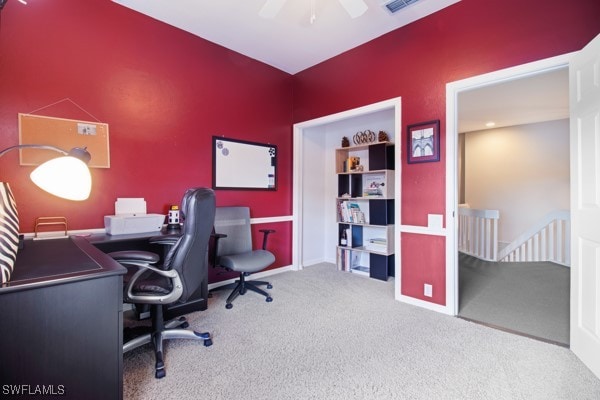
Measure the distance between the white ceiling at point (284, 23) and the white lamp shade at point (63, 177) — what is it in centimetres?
212

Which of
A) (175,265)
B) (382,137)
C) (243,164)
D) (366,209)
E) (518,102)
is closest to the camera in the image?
(175,265)

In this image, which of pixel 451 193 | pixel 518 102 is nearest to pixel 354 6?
pixel 451 193

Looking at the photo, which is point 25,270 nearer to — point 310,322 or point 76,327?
point 76,327

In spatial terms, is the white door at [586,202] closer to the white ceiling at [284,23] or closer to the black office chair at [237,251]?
the white ceiling at [284,23]

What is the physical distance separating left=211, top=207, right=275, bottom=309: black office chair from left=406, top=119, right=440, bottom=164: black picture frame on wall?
173cm

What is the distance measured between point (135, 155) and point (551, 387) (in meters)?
3.53

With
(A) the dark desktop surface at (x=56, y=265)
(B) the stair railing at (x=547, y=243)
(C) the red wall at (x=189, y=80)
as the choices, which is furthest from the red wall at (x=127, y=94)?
(B) the stair railing at (x=547, y=243)

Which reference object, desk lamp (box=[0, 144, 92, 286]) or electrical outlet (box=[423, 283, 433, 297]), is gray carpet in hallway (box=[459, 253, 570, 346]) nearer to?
electrical outlet (box=[423, 283, 433, 297])

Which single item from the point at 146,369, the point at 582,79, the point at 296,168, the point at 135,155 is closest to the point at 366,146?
the point at 296,168

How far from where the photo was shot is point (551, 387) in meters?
1.64

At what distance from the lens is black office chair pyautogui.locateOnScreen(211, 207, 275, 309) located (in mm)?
2859

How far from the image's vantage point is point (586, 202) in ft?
6.15
